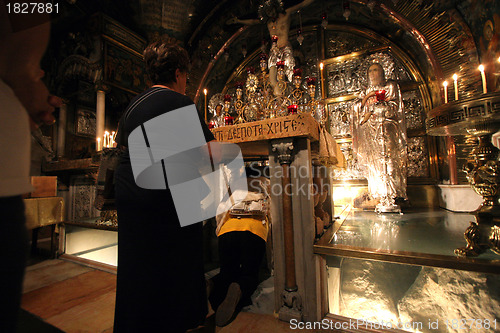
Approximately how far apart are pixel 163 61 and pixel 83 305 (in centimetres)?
250

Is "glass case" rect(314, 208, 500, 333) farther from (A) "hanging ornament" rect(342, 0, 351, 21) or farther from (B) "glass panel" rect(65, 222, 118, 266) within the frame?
(A) "hanging ornament" rect(342, 0, 351, 21)

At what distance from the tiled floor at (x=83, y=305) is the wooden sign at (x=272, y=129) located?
153 cm


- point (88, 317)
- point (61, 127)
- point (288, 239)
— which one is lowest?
point (88, 317)

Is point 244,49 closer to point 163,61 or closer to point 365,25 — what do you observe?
point 365,25

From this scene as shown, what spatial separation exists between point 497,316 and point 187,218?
2.30 meters

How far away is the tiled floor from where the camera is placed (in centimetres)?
179

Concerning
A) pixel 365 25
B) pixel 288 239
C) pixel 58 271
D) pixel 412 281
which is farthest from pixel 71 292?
pixel 365 25

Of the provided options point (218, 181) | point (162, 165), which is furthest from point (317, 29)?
point (162, 165)

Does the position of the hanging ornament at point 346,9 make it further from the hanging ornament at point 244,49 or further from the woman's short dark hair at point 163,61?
the woman's short dark hair at point 163,61

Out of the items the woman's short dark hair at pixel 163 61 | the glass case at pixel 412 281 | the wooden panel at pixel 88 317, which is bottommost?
the wooden panel at pixel 88 317

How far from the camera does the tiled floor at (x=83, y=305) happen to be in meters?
1.79

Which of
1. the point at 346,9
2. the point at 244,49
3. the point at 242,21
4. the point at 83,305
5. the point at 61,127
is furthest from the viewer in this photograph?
the point at 244,49

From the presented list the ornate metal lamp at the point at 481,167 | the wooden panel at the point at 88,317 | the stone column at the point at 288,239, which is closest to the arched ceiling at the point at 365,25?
the stone column at the point at 288,239

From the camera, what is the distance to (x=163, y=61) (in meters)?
1.15
